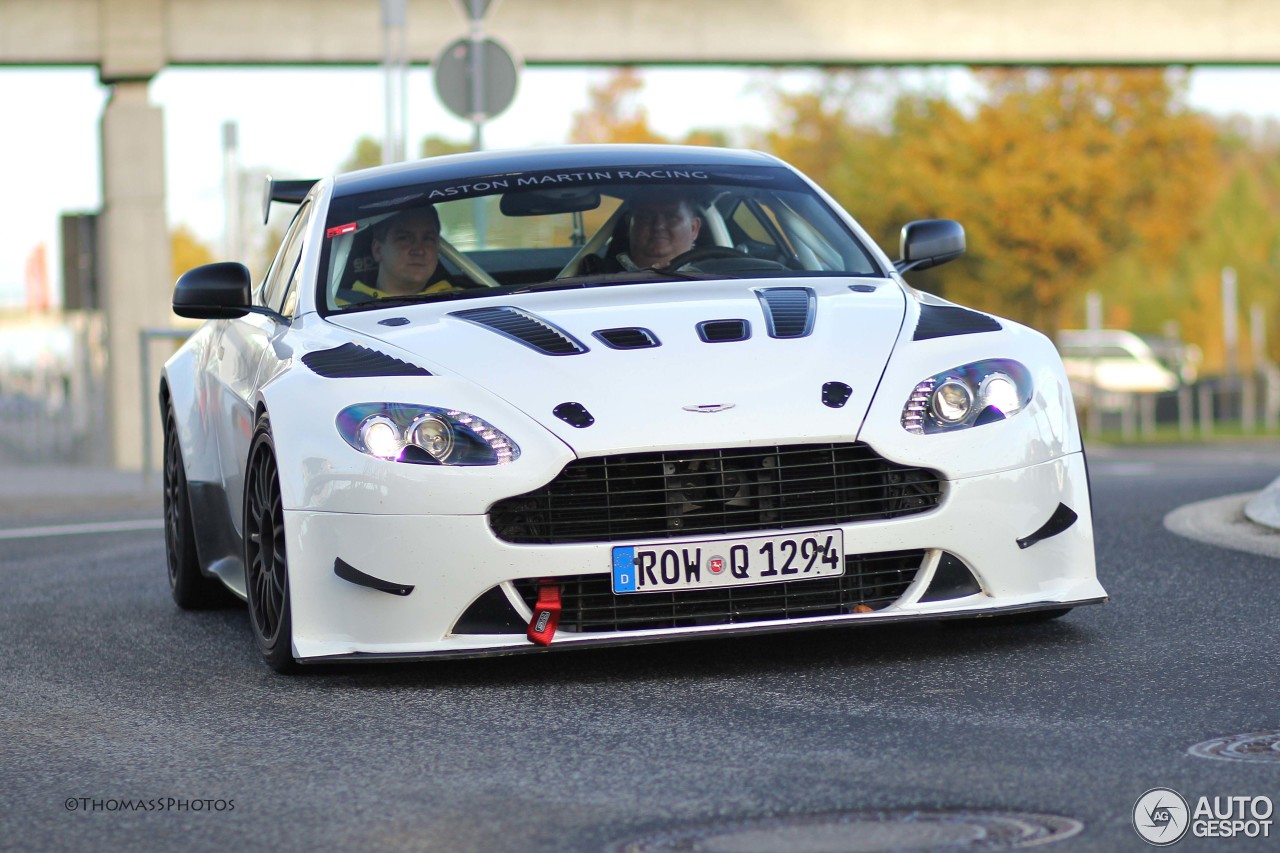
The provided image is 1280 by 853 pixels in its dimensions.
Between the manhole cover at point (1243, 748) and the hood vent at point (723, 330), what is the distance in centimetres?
176

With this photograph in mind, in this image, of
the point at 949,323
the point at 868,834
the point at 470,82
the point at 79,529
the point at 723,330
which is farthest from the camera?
the point at 470,82

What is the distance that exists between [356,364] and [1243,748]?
97.7 inches

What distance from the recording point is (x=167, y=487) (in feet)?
26.1

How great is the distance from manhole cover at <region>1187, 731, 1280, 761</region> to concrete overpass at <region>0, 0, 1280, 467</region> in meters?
20.2

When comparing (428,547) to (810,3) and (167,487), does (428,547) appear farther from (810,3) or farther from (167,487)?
(810,3)

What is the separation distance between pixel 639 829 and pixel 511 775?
60 centimetres

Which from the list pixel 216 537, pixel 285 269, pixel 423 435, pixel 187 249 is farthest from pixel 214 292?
pixel 187 249

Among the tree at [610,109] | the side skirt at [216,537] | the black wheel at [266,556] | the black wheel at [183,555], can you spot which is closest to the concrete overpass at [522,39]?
the black wheel at [183,555]

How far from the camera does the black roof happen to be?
276 inches

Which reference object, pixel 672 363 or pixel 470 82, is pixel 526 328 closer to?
pixel 672 363

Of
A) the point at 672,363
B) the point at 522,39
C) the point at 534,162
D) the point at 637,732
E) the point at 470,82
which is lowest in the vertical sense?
the point at 637,732

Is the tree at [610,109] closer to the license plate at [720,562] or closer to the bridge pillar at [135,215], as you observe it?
the bridge pillar at [135,215]

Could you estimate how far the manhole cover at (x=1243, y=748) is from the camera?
13.2ft

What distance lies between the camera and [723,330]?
18.1 ft
